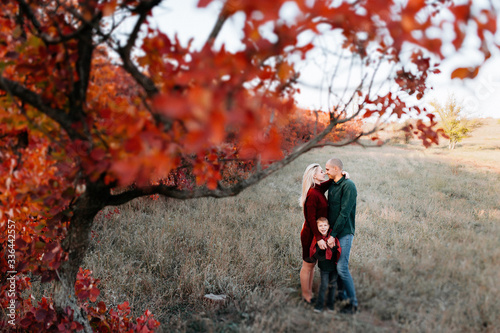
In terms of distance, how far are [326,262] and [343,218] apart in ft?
2.21

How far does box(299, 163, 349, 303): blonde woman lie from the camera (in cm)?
412

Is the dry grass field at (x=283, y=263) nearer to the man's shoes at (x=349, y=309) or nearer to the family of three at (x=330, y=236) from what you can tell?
the man's shoes at (x=349, y=309)

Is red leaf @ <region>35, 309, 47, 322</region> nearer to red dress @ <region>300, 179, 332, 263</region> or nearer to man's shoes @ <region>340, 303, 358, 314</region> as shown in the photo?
red dress @ <region>300, 179, 332, 263</region>

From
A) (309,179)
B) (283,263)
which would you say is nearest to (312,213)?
(309,179)

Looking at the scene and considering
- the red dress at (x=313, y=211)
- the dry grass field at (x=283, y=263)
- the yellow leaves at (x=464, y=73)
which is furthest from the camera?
the red dress at (x=313, y=211)

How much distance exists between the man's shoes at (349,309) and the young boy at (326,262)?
175 millimetres

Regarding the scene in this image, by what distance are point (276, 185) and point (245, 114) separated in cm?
1013

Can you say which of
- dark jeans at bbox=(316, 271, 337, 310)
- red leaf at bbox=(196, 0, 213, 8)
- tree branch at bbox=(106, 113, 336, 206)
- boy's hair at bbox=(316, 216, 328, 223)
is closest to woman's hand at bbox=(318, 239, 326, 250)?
boy's hair at bbox=(316, 216, 328, 223)

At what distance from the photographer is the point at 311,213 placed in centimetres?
412

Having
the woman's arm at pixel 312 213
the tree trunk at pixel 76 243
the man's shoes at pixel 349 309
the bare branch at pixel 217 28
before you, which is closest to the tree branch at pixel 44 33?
the bare branch at pixel 217 28

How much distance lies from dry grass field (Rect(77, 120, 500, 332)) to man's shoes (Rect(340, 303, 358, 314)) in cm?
8

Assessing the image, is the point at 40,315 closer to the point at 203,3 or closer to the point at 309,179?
the point at 203,3

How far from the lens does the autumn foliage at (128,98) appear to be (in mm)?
1338

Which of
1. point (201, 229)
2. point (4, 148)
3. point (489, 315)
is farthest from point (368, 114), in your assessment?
point (201, 229)
